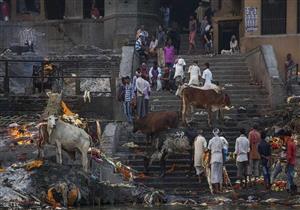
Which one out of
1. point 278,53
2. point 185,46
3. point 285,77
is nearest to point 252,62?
point 285,77

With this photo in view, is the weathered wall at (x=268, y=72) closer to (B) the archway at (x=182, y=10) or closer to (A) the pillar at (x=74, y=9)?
(A) the pillar at (x=74, y=9)

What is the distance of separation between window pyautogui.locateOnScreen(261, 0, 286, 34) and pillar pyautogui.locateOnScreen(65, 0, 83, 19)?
34.9 feet

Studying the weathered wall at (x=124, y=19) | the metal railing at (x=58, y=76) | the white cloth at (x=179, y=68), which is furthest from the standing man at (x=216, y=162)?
the weathered wall at (x=124, y=19)

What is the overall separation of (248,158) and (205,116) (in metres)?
4.99

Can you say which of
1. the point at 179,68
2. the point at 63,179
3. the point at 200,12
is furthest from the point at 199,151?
the point at 200,12

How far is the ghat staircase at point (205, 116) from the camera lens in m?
24.2

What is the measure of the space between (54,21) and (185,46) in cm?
660

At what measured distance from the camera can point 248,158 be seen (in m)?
24.2

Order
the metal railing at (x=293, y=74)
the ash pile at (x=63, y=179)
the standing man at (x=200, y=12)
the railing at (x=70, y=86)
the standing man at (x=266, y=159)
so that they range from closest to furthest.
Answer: the ash pile at (x=63, y=179), the standing man at (x=266, y=159), the railing at (x=70, y=86), the metal railing at (x=293, y=74), the standing man at (x=200, y=12)

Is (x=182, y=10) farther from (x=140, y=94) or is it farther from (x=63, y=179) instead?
(x=63, y=179)

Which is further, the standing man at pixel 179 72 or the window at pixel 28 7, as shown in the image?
the window at pixel 28 7

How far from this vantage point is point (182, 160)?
2534 cm

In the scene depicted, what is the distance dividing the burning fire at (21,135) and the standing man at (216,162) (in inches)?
220

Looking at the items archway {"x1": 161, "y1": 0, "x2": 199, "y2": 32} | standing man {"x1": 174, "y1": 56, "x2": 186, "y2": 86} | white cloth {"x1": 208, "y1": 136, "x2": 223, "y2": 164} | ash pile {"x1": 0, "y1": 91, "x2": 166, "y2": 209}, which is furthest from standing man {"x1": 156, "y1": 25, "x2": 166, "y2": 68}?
white cloth {"x1": 208, "y1": 136, "x2": 223, "y2": 164}
